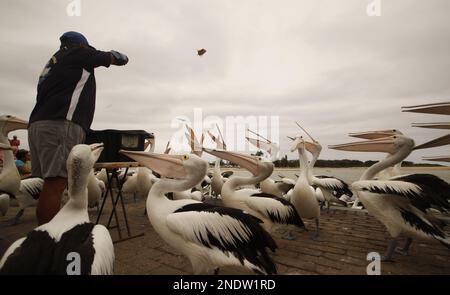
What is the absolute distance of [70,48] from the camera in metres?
2.59

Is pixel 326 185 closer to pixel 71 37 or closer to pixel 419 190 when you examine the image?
pixel 419 190

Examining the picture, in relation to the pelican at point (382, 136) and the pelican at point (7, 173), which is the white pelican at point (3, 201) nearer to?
the pelican at point (7, 173)

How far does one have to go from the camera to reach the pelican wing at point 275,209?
3.50 m

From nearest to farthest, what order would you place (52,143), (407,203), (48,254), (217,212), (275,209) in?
(48,254) → (217,212) → (52,143) → (407,203) → (275,209)

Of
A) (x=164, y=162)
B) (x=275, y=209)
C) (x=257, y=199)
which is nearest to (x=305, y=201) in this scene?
(x=275, y=209)

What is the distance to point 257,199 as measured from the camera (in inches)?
143

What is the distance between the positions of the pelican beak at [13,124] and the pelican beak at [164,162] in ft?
11.0

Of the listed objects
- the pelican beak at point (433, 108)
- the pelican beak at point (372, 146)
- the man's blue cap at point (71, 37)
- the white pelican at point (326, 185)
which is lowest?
the white pelican at point (326, 185)

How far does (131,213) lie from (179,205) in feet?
12.4

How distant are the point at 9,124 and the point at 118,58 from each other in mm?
3133

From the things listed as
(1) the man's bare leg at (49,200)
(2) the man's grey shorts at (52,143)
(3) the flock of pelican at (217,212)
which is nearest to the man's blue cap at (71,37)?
(2) the man's grey shorts at (52,143)

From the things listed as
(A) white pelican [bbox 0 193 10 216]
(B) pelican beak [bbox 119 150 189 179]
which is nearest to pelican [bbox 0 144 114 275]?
(B) pelican beak [bbox 119 150 189 179]

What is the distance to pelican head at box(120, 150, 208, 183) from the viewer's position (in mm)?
2560

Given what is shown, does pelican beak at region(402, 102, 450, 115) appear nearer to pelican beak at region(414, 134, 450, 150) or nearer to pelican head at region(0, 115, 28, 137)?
pelican beak at region(414, 134, 450, 150)
